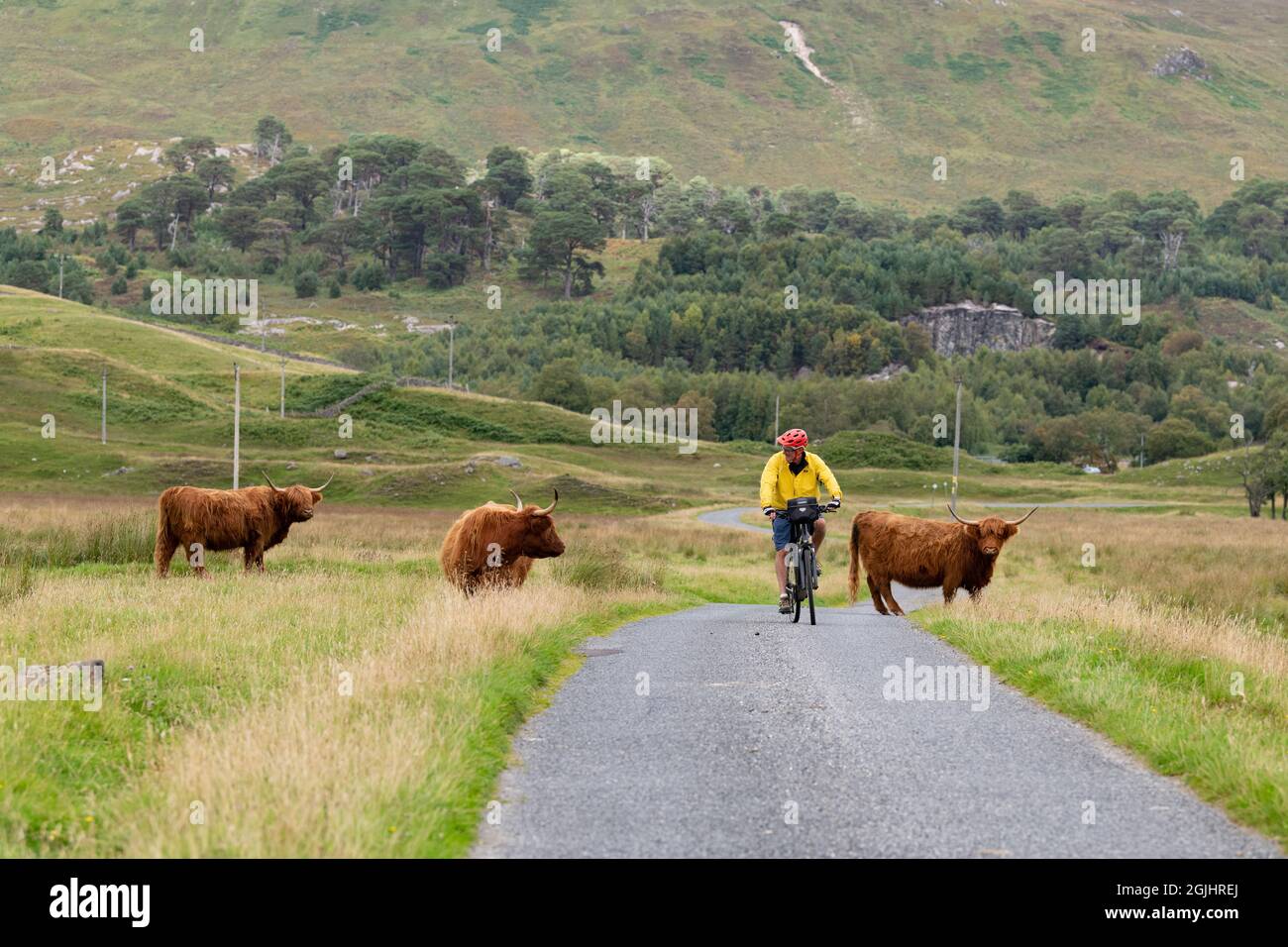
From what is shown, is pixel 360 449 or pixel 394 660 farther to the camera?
pixel 360 449

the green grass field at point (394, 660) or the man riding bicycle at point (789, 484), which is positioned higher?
the man riding bicycle at point (789, 484)

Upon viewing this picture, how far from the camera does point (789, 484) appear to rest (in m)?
17.5

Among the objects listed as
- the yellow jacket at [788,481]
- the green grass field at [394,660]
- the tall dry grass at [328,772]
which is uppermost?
the yellow jacket at [788,481]

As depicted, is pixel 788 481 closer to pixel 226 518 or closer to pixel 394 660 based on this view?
pixel 394 660

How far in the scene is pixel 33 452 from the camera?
240ft

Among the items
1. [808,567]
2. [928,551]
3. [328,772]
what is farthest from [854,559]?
[328,772]

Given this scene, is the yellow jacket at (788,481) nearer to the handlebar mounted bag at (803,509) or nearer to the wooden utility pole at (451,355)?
the handlebar mounted bag at (803,509)

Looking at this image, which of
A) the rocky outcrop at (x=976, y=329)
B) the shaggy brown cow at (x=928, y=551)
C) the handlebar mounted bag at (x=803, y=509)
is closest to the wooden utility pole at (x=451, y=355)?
the rocky outcrop at (x=976, y=329)

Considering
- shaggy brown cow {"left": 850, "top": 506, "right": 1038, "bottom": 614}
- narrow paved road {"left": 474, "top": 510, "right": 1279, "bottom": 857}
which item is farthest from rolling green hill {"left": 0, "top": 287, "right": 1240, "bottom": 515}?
narrow paved road {"left": 474, "top": 510, "right": 1279, "bottom": 857}

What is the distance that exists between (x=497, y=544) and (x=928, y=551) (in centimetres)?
619

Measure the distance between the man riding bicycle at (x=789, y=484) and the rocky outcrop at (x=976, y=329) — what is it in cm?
17272

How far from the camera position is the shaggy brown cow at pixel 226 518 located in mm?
23609
